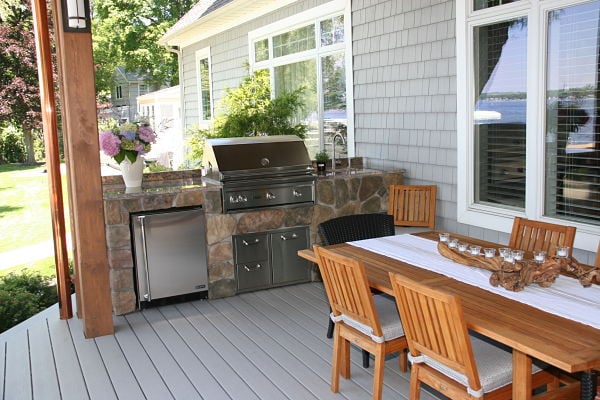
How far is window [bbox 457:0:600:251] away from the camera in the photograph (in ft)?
13.1

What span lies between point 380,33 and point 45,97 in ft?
10.2

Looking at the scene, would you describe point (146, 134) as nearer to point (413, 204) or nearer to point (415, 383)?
point (413, 204)

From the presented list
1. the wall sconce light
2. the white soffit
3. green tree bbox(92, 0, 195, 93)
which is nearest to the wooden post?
the wall sconce light

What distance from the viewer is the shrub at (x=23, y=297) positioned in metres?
6.46

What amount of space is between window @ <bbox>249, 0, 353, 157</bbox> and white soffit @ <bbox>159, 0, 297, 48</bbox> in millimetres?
310

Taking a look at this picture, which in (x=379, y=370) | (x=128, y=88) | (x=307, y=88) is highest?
(x=128, y=88)

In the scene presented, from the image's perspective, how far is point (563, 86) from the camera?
13.5ft

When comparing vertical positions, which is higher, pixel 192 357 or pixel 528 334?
pixel 528 334

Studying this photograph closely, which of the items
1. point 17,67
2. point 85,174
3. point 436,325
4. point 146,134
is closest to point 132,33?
point 17,67

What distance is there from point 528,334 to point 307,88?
223 inches

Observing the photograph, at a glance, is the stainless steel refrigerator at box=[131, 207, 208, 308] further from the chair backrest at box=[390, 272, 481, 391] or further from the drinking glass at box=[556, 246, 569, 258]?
the drinking glass at box=[556, 246, 569, 258]

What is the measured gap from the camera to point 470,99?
4.90 meters

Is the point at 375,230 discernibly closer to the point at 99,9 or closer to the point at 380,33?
the point at 380,33

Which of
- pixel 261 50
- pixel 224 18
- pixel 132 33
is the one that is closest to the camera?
pixel 261 50
